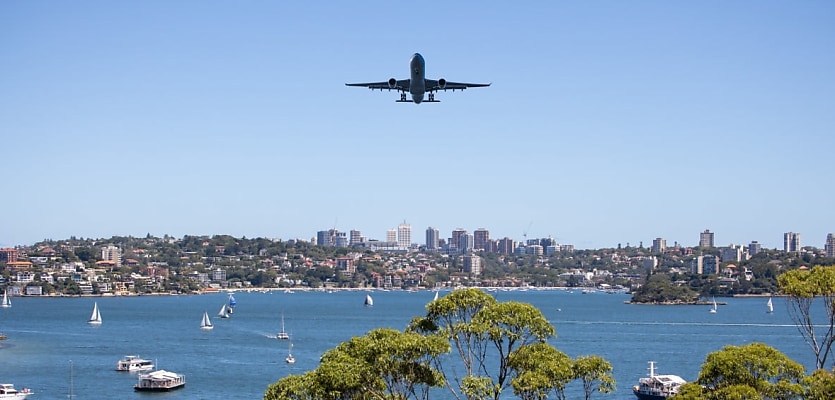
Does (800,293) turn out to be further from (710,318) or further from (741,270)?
(741,270)

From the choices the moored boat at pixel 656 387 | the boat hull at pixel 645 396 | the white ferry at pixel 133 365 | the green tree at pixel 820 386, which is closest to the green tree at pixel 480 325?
the green tree at pixel 820 386

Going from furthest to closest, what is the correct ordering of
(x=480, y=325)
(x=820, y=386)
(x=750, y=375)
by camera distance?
(x=480, y=325)
(x=750, y=375)
(x=820, y=386)

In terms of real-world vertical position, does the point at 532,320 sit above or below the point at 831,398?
above

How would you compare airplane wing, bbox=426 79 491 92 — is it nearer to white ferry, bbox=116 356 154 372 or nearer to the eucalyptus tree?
the eucalyptus tree

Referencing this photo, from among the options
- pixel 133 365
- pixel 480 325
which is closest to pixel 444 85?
pixel 480 325

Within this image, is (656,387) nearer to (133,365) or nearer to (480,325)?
(133,365)

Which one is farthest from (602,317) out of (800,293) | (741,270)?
(800,293)
